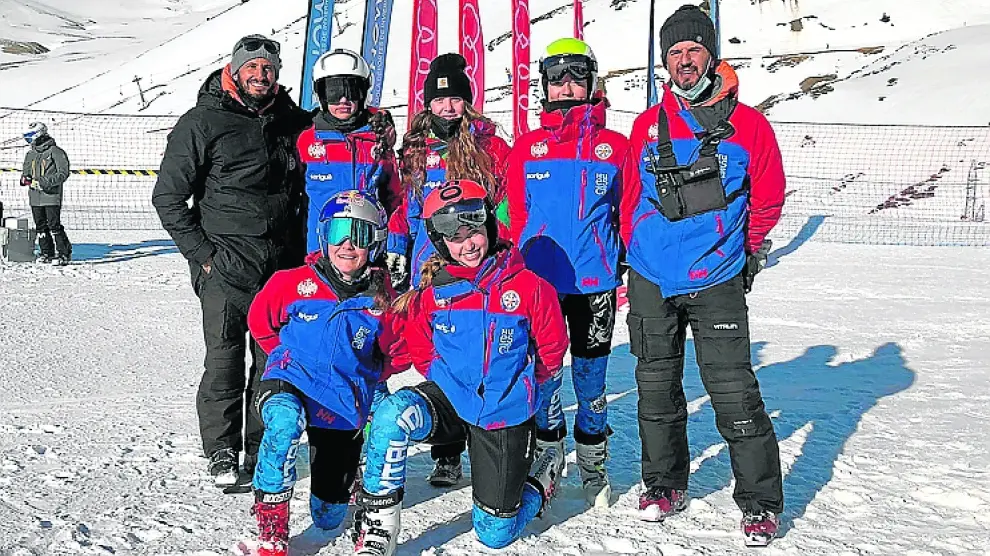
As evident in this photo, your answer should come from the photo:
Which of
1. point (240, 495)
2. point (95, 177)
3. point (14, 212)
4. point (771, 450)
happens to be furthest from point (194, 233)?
point (95, 177)

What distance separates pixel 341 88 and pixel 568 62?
3.55ft

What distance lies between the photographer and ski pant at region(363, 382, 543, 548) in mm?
3477

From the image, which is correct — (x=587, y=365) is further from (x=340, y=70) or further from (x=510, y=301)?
(x=340, y=70)

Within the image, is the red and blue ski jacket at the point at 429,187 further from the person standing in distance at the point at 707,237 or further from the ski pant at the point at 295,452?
the ski pant at the point at 295,452

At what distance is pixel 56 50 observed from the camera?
268 feet

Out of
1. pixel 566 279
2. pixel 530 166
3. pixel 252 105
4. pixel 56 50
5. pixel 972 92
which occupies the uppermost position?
pixel 56 50

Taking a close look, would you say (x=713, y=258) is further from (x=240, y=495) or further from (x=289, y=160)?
(x=240, y=495)

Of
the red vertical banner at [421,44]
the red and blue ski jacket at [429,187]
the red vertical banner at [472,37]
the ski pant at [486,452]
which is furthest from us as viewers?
the red vertical banner at [472,37]

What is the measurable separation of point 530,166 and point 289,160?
121 cm

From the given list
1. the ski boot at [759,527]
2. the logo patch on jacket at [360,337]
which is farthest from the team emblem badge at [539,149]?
the ski boot at [759,527]

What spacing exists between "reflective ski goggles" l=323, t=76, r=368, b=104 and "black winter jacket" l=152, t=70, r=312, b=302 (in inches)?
12.7

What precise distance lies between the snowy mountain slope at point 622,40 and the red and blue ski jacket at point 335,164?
26997 millimetres

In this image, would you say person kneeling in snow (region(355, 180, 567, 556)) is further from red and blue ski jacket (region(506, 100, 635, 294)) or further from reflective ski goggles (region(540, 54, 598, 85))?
reflective ski goggles (region(540, 54, 598, 85))

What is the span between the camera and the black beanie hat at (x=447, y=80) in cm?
421
